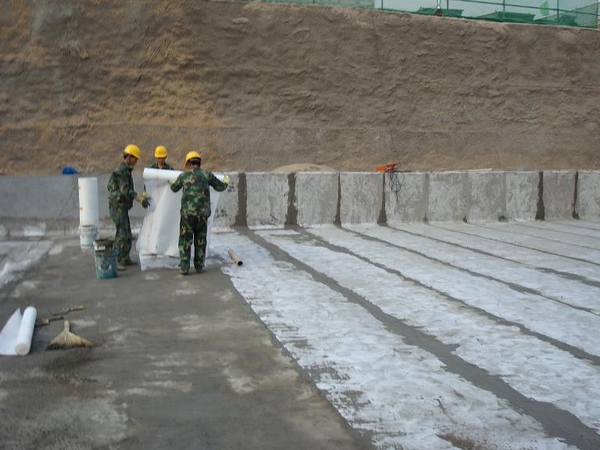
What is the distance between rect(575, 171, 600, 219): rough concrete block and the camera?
1572 centimetres

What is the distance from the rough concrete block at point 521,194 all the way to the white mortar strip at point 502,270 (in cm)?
384

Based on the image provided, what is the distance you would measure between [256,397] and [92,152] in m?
16.5

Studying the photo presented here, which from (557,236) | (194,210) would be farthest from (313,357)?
(557,236)

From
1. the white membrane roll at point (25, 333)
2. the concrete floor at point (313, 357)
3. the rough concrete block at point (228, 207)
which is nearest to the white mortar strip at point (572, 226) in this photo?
the concrete floor at point (313, 357)

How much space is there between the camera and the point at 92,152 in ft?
63.9

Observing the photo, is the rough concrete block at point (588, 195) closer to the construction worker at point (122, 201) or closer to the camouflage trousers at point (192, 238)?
the camouflage trousers at point (192, 238)

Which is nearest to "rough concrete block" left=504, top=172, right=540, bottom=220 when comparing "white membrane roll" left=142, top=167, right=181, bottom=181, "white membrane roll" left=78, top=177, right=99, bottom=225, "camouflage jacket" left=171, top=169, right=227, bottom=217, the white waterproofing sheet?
the white waterproofing sheet

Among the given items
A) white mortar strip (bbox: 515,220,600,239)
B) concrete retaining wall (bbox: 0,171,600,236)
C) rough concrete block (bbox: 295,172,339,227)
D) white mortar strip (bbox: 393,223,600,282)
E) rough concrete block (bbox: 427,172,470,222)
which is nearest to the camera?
white mortar strip (bbox: 393,223,600,282)

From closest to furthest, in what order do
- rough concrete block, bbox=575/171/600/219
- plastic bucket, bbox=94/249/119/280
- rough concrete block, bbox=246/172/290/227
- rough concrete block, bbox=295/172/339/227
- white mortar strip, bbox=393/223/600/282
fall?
plastic bucket, bbox=94/249/119/280 → white mortar strip, bbox=393/223/600/282 → rough concrete block, bbox=246/172/290/227 → rough concrete block, bbox=295/172/339/227 → rough concrete block, bbox=575/171/600/219

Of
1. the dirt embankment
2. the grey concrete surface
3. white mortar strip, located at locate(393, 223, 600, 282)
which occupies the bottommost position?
the grey concrete surface

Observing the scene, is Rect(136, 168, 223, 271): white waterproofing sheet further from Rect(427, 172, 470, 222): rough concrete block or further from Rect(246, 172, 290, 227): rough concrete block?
Rect(427, 172, 470, 222): rough concrete block

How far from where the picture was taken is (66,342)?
5551 mm

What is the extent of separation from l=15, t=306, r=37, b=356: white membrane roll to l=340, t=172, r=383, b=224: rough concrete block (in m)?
8.75

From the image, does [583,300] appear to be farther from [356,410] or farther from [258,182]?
[258,182]
